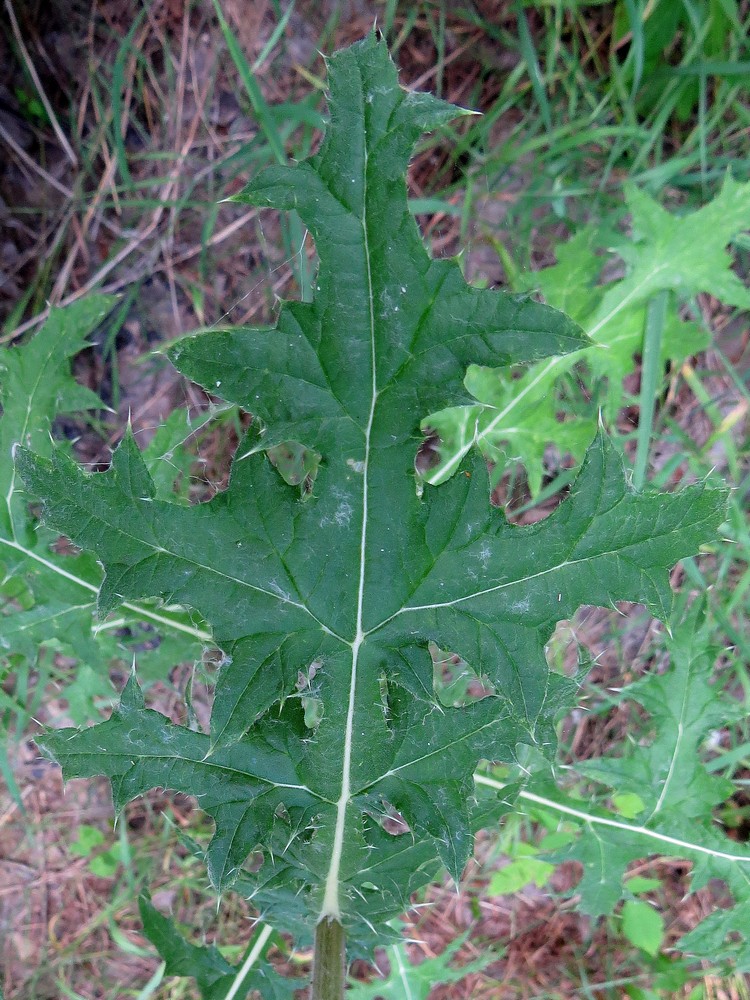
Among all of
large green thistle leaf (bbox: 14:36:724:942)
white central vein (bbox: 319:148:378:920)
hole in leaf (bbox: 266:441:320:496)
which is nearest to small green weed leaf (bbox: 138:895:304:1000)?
white central vein (bbox: 319:148:378:920)

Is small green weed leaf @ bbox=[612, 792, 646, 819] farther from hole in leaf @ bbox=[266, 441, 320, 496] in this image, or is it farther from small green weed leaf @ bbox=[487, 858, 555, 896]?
hole in leaf @ bbox=[266, 441, 320, 496]

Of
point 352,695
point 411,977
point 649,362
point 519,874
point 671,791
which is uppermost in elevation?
point 649,362

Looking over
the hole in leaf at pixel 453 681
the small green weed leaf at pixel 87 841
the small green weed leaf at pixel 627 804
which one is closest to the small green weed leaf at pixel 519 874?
the small green weed leaf at pixel 627 804

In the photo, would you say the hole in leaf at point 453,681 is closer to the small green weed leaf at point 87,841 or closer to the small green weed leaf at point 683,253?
the small green weed leaf at point 683,253

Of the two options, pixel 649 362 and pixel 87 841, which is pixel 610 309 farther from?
pixel 87 841

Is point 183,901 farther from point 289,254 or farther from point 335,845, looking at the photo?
point 289,254

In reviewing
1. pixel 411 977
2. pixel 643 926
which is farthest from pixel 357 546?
pixel 643 926
